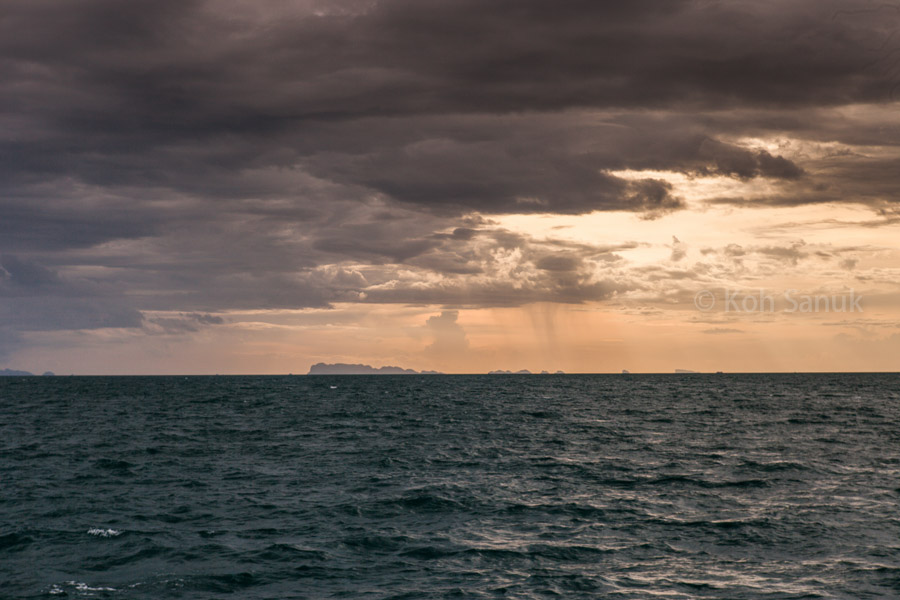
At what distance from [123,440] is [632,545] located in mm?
52538

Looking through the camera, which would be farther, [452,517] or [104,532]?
[452,517]

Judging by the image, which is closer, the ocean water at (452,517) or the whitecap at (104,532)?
the ocean water at (452,517)

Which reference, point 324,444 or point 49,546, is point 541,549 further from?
point 324,444

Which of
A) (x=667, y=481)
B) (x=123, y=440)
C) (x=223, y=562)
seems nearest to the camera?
(x=223, y=562)

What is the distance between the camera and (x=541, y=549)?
2656 cm

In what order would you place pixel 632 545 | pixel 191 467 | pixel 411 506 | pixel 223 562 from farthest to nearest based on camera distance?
pixel 191 467, pixel 411 506, pixel 632 545, pixel 223 562

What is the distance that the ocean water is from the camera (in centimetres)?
2298

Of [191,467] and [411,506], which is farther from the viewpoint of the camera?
[191,467]

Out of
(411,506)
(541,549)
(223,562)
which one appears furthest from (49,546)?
(541,549)

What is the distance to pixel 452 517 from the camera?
105 feet

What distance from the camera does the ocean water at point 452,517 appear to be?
75.4ft

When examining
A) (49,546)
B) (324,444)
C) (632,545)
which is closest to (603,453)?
(324,444)

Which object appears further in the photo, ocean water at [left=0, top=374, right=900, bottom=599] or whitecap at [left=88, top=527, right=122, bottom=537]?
whitecap at [left=88, top=527, right=122, bottom=537]

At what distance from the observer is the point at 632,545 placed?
2708 centimetres
